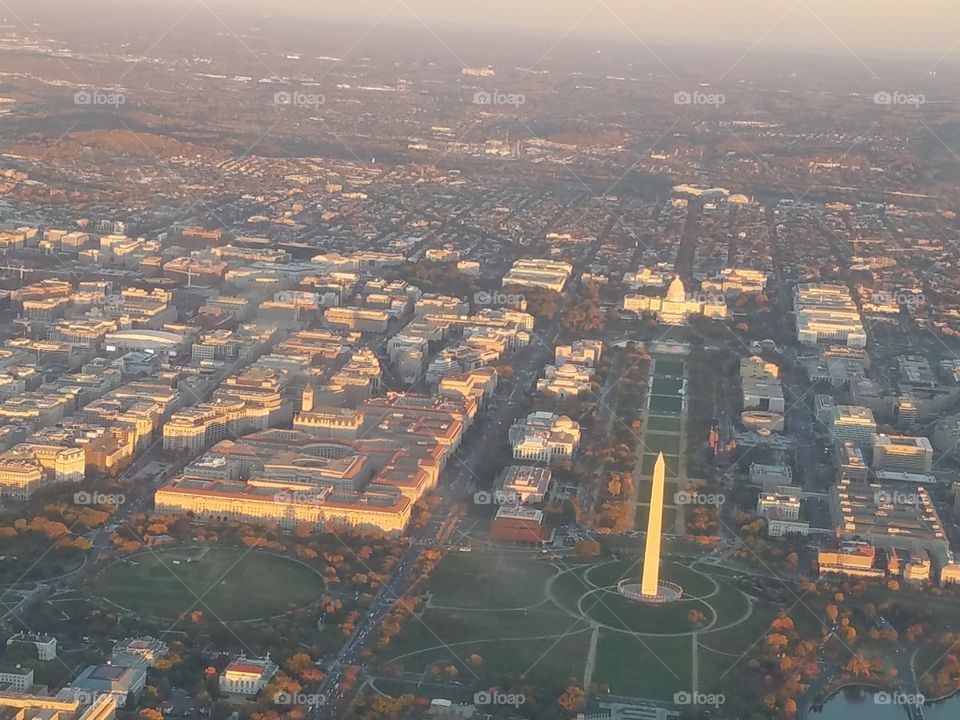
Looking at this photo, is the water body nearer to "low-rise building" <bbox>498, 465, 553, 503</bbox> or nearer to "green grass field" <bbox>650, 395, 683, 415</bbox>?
"low-rise building" <bbox>498, 465, 553, 503</bbox>

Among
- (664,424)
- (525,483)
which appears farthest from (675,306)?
(525,483)

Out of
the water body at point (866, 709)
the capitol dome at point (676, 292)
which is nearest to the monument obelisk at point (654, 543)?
the water body at point (866, 709)

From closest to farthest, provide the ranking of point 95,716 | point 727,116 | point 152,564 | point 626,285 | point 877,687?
point 95,716
point 877,687
point 152,564
point 626,285
point 727,116

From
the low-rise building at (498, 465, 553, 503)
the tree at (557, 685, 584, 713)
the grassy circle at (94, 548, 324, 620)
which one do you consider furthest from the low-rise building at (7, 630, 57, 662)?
the low-rise building at (498, 465, 553, 503)

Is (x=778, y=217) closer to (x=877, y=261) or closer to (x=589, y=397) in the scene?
(x=877, y=261)

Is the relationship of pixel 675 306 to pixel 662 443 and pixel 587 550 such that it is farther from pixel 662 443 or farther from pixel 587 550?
pixel 587 550

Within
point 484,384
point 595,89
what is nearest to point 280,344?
point 484,384
